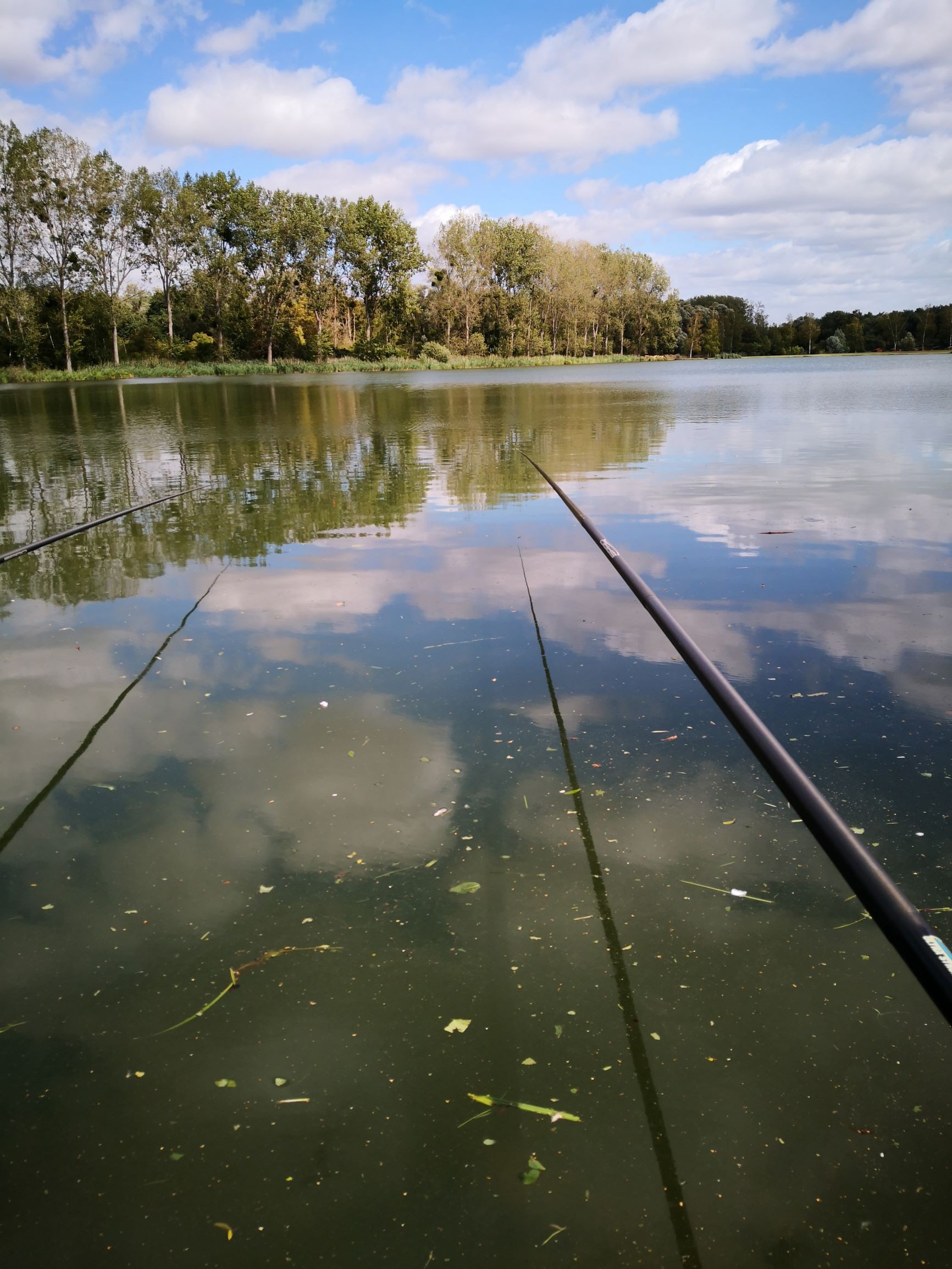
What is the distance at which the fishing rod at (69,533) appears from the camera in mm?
5387

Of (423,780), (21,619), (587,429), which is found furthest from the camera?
(587,429)

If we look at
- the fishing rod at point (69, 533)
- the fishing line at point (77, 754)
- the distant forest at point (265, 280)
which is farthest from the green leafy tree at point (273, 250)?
the fishing line at point (77, 754)

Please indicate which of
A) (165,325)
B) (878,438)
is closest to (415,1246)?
(878,438)

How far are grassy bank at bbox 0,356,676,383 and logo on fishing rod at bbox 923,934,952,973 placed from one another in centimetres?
5956

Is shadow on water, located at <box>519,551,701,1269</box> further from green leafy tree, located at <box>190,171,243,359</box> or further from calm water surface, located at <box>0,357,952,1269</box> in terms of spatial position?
green leafy tree, located at <box>190,171,243,359</box>

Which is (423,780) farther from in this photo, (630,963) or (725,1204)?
(725,1204)

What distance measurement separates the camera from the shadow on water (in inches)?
65.9

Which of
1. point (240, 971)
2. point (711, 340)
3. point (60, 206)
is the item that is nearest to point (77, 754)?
point (240, 971)

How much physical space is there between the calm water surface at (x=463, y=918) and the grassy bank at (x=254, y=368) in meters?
55.9

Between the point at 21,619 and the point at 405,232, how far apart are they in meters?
84.5

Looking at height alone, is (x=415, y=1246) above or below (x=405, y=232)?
below

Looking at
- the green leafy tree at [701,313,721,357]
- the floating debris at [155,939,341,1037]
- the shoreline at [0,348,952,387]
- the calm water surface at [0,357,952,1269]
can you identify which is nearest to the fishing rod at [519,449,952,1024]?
the calm water surface at [0,357,952,1269]

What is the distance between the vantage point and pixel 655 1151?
1.83 meters

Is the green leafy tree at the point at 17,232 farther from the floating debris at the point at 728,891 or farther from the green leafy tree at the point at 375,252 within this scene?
the floating debris at the point at 728,891
